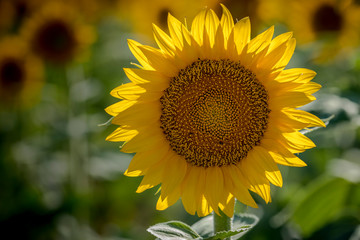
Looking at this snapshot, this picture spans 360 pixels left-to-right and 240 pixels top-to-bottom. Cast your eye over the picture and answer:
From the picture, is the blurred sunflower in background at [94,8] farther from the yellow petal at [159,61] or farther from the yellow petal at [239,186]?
the yellow petal at [239,186]

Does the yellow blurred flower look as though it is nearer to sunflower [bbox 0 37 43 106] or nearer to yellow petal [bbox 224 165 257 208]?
sunflower [bbox 0 37 43 106]

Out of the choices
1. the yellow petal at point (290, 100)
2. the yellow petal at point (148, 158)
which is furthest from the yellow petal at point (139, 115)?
the yellow petal at point (290, 100)

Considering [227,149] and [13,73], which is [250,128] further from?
[13,73]

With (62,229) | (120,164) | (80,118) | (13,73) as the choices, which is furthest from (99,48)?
(62,229)

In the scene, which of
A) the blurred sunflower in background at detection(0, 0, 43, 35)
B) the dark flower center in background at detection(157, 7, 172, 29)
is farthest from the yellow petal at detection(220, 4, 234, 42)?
the blurred sunflower in background at detection(0, 0, 43, 35)

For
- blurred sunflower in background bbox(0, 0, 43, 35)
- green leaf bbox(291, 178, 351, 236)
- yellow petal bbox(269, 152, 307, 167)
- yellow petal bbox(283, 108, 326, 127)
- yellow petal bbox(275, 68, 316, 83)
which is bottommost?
green leaf bbox(291, 178, 351, 236)
